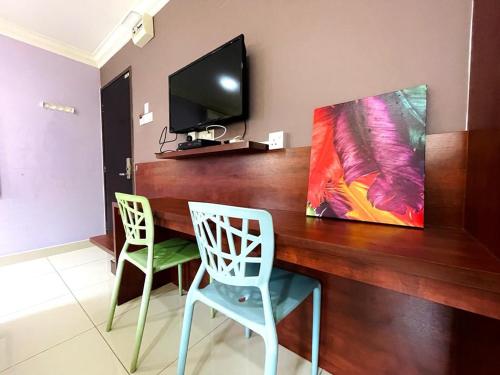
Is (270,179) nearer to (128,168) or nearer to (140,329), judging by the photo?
(140,329)

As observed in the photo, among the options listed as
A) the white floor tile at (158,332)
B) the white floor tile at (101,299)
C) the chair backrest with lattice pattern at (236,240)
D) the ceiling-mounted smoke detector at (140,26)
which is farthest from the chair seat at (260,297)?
the ceiling-mounted smoke detector at (140,26)

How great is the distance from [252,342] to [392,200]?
3.70ft

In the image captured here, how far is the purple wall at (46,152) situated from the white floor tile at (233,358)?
2.74m

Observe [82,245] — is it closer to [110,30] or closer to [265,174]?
[110,30]

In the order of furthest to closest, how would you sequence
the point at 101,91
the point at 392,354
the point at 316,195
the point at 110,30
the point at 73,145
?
the point at 101,91 → the point at 73,145 → the point at 110,30 → the point at 316,195 → the point at 392,354

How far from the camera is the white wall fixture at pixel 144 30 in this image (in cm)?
208

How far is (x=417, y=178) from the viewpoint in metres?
0.78

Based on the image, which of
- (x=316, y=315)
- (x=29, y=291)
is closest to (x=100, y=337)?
(x=29, y=291)

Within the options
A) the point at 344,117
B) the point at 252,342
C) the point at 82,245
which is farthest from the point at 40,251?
the point at 344,117

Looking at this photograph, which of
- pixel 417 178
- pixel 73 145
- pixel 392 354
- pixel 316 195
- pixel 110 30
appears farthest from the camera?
pixel 73 145

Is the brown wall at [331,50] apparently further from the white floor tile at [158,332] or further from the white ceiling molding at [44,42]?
the white ceiling molding at [44,42]

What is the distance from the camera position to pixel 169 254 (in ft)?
4.33

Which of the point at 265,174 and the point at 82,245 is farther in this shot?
the point at 82,245

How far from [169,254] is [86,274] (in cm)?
150
